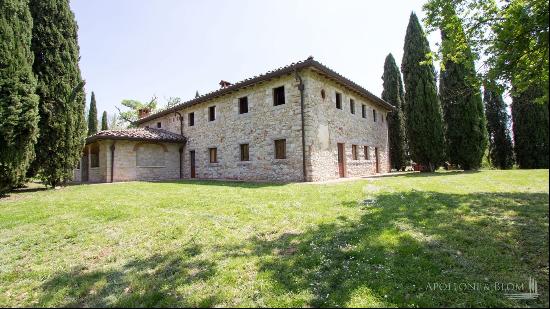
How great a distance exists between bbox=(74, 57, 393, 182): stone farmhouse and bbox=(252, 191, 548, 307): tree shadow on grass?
24.0 ft

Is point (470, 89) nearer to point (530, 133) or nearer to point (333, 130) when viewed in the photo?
point (333, 130)

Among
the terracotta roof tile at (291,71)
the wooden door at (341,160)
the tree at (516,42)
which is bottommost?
the wooden door at (341,160)

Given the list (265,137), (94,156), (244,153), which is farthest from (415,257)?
(94,156)

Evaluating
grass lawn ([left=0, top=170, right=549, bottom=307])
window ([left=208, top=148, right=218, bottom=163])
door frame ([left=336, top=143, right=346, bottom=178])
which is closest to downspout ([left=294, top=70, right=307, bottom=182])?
door frame ([left=336, top=143, right=346, bottom=178])

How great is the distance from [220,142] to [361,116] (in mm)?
8650

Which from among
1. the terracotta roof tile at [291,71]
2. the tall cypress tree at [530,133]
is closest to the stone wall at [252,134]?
the terracotta roof tile at [291,71]

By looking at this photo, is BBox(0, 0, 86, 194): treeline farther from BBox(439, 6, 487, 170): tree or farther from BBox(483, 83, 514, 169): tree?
BBox(483, 83, 514, 169): tree

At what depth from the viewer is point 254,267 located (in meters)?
3.66

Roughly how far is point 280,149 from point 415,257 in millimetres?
9949

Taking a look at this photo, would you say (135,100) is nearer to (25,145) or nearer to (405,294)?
(25,145)

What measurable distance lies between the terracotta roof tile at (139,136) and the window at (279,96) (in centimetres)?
834

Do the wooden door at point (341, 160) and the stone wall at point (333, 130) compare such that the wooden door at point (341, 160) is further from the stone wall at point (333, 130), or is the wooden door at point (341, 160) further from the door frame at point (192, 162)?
the door frame at point (192, 162)

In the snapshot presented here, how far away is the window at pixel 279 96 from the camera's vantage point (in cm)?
1332

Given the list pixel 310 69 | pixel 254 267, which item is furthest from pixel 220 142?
pixel 254 267
